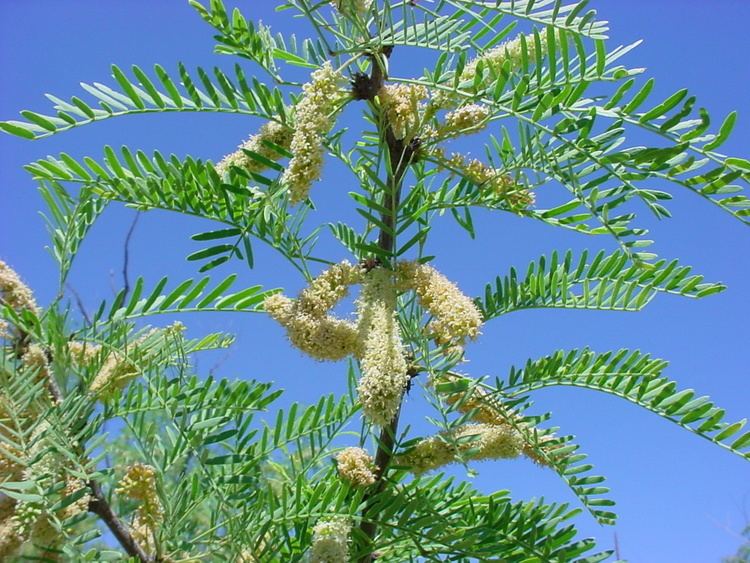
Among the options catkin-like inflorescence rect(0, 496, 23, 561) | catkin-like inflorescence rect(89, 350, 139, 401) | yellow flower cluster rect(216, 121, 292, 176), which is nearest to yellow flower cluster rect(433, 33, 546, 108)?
yellow flower cluster rect(216, 121, 292, 176)

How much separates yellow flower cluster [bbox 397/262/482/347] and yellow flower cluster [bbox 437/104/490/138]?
24 cm

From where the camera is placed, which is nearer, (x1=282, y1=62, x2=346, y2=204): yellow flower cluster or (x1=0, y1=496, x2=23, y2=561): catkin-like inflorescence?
→ (x1=282, y1=62, x2=346, y2=204): yellow flower cluster

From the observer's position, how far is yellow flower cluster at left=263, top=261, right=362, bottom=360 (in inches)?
51.6

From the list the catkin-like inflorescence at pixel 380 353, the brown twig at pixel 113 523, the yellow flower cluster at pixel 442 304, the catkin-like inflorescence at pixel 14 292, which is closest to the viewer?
the catkin-like inflorescence at pixel 380 353

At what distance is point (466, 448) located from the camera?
54.9 inches

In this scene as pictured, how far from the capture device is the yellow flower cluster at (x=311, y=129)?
1.25m

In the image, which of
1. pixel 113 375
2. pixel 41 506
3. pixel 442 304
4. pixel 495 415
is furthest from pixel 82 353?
pixel 495 415

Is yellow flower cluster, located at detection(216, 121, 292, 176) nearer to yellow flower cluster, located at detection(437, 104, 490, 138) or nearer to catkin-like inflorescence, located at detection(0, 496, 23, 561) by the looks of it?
yellow flower cluster, located at detection(437, 104, 490, 138)

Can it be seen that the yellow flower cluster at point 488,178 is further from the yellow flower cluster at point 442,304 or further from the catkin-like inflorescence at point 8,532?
the catkin-like inflorescence at point 8,532

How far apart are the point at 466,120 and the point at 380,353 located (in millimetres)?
451

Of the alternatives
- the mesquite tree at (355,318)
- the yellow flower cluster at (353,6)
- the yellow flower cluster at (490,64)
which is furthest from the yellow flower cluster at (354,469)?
the yellow flower cluster at (353,6)

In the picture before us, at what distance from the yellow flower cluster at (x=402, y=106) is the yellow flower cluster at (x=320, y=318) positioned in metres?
0.26

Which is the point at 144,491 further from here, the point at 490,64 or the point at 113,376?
the point at 490,64

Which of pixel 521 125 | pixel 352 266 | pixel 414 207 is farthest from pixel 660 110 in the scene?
pixel 352 266
